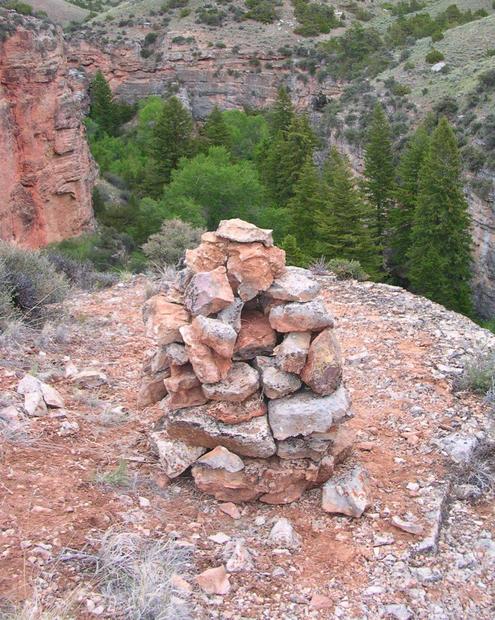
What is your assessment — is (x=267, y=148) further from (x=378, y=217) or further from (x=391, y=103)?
(x=378, y=217)

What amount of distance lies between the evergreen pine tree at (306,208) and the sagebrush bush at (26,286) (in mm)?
15985

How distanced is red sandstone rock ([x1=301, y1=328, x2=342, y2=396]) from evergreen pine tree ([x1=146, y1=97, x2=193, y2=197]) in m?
24.8

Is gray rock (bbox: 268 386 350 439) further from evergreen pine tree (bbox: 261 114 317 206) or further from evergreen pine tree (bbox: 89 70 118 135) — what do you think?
evergreen pine tree (bbox: 89 70 118 135)

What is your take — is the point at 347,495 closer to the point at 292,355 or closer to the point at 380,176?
the point at 292,355

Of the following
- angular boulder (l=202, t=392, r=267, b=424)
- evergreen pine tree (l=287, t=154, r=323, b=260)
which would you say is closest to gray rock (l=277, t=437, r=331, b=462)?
angular boulder (l=202, t=392, r=267, b=424)

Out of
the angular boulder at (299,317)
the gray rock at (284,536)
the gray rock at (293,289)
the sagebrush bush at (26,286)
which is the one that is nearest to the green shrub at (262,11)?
the sagebrush bush at (26,286)

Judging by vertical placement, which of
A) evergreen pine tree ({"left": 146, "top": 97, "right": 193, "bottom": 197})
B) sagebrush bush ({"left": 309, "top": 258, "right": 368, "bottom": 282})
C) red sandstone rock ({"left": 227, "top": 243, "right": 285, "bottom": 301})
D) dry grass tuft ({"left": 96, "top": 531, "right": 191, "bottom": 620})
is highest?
red sandstone rock ({"left": 227, "top": 243, "right": 285, "bottom": 301})

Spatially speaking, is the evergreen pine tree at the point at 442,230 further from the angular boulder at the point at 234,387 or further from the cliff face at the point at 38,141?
the angular boulder at the point at 234,387

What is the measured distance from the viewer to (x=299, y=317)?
4.48 m

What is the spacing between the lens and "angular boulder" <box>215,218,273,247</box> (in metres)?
4.64

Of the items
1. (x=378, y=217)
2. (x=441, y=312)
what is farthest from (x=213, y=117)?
(x=441, y=312)

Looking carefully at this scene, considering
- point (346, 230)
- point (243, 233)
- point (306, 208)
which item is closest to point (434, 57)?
point (306, 208)

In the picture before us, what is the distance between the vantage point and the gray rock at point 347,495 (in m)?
4.28

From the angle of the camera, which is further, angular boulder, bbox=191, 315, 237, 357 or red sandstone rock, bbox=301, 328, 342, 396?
red sandstone rock, bbox=301, 328, 342, 396
